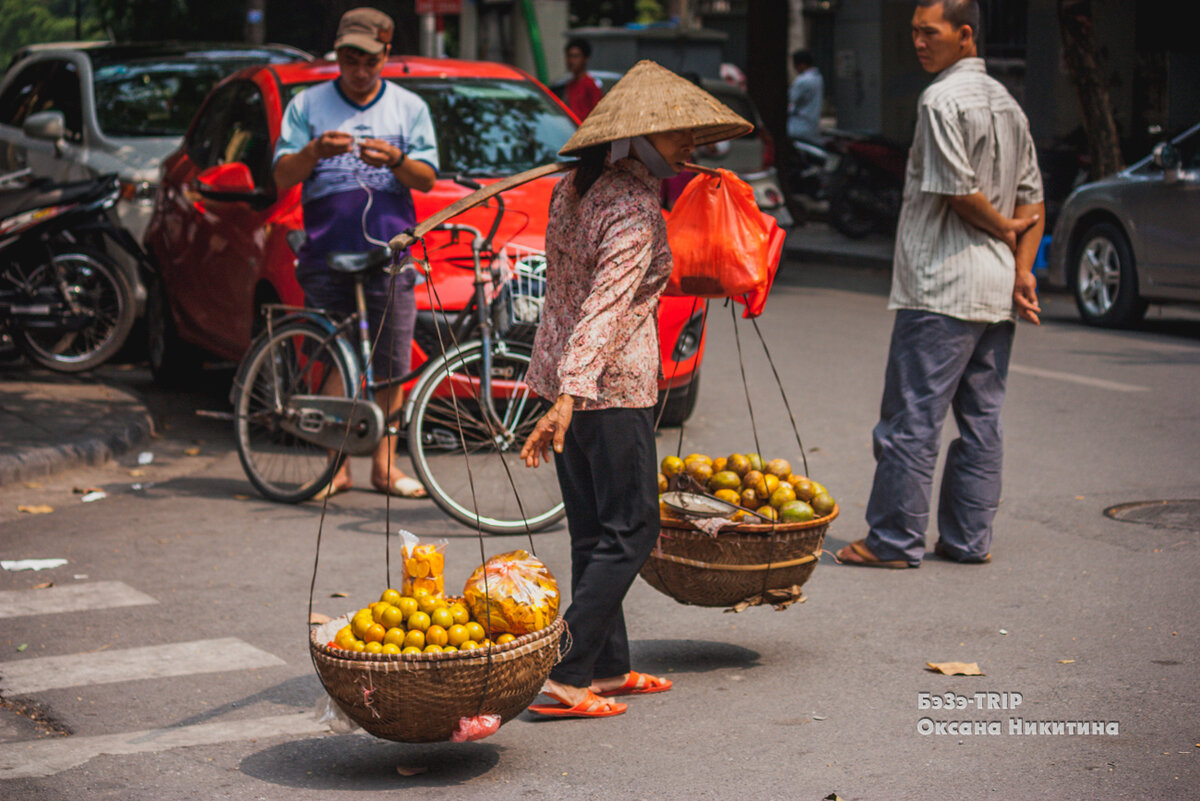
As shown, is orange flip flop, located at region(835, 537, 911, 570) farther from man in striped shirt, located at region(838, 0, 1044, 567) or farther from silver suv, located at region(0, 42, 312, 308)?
silver suv, located at region(0, 42, 312, 308)

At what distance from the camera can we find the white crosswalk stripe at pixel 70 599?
5527 millimetres

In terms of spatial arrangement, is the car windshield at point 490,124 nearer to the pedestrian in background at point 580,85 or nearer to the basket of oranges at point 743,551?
the basket of oranges at point 743,551

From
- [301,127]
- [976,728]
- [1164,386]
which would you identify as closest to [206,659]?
[976,728]

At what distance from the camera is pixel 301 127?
6.93m

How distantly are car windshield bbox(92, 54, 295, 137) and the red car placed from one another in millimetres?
2057

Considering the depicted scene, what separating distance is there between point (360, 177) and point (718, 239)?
2855 millimetres

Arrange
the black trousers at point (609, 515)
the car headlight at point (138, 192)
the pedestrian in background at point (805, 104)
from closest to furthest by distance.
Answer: the black trousers at point (609, 515) < the car headlight at point (138, 192) < the pedestrian in background at point (805, 104)

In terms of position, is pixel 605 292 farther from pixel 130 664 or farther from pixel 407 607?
pixel 130 664

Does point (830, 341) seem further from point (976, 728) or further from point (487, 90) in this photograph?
point (976, 728)

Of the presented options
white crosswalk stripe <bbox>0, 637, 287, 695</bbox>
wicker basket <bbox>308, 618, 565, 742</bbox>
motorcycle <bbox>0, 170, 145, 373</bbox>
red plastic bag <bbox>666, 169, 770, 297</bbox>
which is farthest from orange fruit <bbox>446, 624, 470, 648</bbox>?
motorcycle <bbox>0, 170, 145, 373</bbox>

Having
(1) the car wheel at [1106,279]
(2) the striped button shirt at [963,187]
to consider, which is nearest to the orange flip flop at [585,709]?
(2) the striped button shirt at [963,187]

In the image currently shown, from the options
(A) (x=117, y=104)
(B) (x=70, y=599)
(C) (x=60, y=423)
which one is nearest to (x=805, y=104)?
(A) (x=117, y=104)

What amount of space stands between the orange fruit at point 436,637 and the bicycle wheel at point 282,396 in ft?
10.5

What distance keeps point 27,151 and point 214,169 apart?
4.31m
